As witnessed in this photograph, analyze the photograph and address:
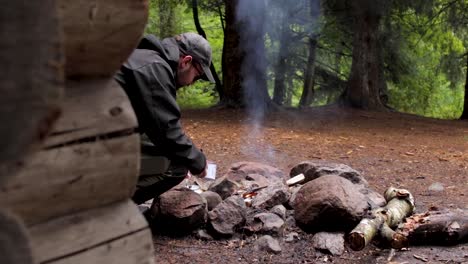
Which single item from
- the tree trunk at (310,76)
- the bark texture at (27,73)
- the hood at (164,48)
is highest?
the bark texture at (27,73)

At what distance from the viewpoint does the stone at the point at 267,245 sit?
3.81m

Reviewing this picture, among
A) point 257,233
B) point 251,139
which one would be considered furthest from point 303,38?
point 257,233

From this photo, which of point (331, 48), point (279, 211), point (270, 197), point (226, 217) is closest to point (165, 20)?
point (331, 48)

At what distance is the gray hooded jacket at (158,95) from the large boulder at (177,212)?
1.09 ft

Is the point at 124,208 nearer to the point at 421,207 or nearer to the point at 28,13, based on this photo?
the point at 28,13

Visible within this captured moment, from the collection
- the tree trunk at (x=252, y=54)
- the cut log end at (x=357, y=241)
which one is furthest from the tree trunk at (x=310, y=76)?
the cut log end at (x=357, y=241)

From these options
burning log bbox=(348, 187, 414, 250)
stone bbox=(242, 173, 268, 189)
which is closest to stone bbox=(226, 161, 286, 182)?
stone bbox=(242, 173, 268, 189)

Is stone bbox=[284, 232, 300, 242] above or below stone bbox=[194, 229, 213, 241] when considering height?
above

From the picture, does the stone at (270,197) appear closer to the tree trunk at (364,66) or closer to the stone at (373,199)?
the stone at (373,199)

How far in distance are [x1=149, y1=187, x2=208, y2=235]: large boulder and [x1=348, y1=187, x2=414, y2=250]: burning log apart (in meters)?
1.02

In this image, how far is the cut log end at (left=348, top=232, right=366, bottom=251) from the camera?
3.66m

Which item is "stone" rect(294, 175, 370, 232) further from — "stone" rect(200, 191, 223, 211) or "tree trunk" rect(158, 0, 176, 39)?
"tree trunk" rect(158, 0, 176, 39)

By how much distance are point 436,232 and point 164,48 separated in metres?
2.13

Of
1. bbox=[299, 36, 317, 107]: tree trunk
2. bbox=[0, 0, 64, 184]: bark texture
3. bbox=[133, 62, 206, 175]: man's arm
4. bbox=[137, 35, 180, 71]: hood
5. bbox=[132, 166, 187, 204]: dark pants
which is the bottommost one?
bbox=[299, 36, 317, 107]: tree trunk
